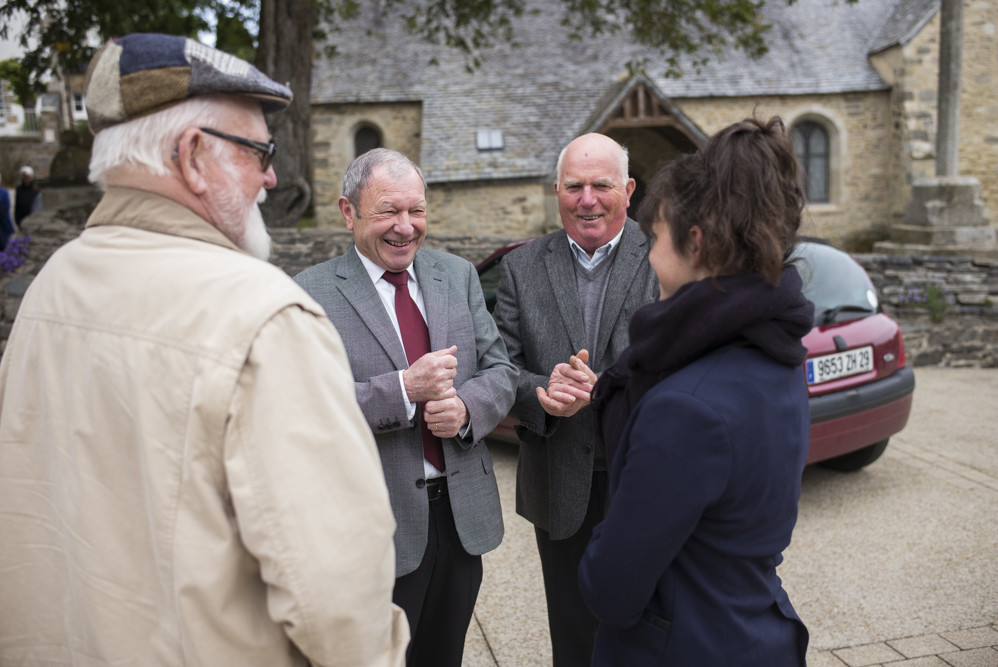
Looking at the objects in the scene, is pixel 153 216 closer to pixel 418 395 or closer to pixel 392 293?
pixel 418 395

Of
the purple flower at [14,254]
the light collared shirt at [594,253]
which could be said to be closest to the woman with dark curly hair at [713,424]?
the light collared shirt at [594,253]

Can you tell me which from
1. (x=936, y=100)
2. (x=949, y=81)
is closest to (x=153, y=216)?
(x=949, y=81)

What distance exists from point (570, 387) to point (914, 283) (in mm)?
8477

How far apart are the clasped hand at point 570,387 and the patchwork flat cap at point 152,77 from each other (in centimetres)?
126

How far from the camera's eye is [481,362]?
97.0 inches

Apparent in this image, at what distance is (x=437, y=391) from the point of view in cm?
210

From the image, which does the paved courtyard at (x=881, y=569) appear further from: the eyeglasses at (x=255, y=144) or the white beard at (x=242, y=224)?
the eyeglasses at (x=255, y=144)

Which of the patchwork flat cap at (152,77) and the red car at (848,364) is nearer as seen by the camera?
the patchwork flat cap at (152,77)

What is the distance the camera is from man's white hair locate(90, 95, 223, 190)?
124 centimetres

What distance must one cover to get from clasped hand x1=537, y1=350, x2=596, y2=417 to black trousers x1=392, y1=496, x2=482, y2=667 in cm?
45

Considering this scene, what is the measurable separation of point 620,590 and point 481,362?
113 cm

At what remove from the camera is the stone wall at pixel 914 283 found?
8.50 metres

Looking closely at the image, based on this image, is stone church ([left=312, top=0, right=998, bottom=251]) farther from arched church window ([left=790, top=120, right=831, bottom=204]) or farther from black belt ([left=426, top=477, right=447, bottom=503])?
black belt ([left=426, top=477, right=447, bottom=503])

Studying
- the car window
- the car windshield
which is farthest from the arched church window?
the car window
